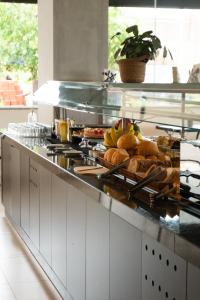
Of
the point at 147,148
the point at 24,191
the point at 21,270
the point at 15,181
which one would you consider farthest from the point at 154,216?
the point at 15,181

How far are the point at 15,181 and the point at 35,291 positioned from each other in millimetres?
1457

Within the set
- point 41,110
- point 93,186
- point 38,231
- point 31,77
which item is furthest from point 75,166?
point 31,77

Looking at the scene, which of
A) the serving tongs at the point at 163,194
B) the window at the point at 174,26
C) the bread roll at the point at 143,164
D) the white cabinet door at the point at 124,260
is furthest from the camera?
the window at the point at 174,26

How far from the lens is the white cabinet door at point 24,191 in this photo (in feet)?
13.9

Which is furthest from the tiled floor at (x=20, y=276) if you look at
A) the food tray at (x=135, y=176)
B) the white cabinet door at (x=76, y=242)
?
the food tray at (x=135, y=176)

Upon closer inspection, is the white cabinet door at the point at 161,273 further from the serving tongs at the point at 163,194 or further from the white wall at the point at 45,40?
the white wall at the point at 45,40

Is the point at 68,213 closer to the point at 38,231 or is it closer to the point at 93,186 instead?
the point at 93,186

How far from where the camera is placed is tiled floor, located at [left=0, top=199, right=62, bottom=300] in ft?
11.2

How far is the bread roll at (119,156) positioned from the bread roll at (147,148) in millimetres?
77

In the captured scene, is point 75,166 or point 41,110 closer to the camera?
point 75,166

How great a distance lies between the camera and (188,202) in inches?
83.4

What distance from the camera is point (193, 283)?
1.72 metres

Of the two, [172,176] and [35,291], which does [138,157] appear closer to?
[172,176]

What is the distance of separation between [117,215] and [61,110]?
9.70 ft
